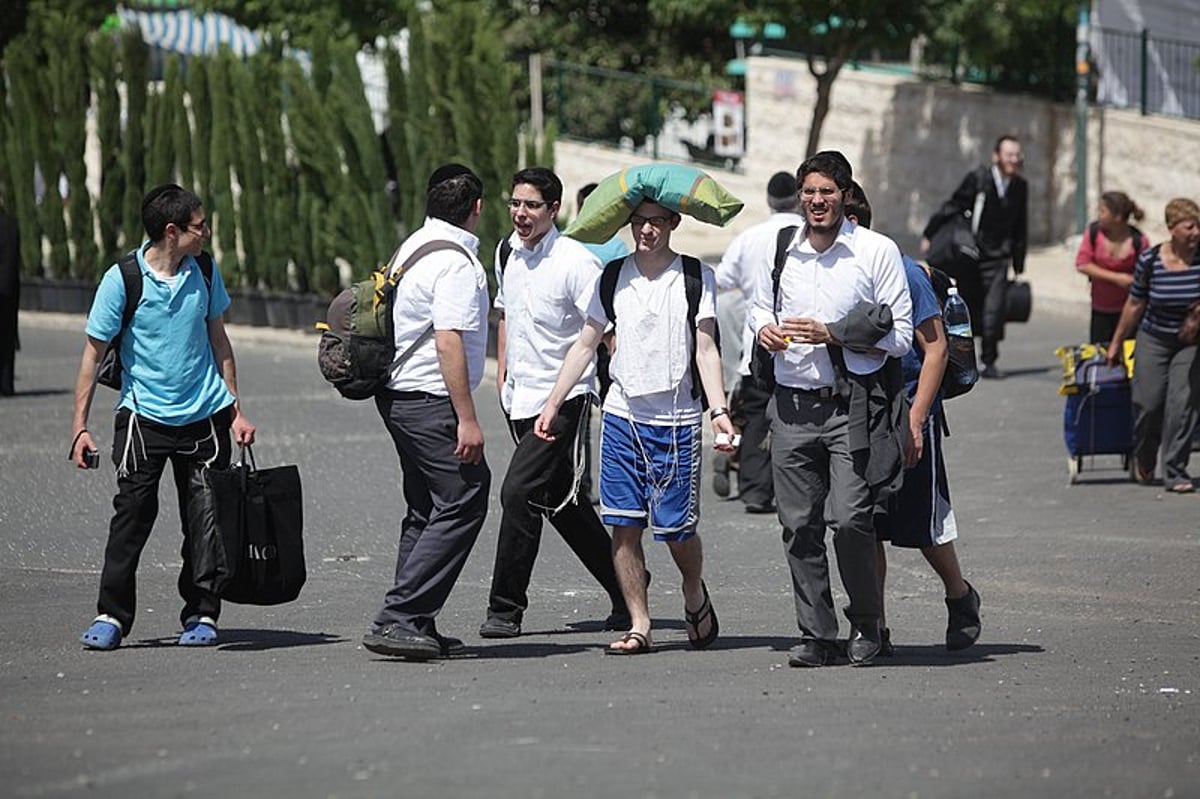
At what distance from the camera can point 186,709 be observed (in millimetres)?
7250

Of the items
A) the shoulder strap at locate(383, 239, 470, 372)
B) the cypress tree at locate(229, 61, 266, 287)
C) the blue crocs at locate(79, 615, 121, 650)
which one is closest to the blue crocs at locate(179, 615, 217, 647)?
the blue crocs at locate(79, 615, 121, 650)

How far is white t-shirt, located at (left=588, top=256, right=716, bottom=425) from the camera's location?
8312 millimetres

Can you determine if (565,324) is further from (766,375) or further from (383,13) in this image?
(383,13)

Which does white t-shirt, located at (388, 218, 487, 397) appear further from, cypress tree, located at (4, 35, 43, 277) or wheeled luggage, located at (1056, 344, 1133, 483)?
cypress tree, located at (4, 35, 43, 277)

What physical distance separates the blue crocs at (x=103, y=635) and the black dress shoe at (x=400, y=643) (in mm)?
1049

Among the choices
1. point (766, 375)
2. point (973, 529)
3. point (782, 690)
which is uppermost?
point (766, 375)

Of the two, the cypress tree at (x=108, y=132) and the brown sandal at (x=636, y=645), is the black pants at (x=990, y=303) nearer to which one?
the brown sandal at (x=636, y=645)

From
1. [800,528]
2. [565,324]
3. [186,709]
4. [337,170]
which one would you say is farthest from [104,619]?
[337,170]

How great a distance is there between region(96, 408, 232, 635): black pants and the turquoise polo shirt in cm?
6

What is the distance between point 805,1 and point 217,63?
7392mm

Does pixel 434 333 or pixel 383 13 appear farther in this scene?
pixel 383 13

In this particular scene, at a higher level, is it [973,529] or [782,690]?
[782,690]

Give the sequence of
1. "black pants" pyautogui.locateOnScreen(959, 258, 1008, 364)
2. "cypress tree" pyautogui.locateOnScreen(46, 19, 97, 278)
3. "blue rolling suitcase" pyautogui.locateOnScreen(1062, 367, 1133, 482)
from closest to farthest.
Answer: "blue rolling suitcase" pyautogui.locateOnScreen(1062, 367, 1133, 482) → "black pants" pyautogui.locateOnScreen(959, 258, 1008, 364) → "cypress tree" pyautogui.locateOnScreen(46, 19, 97, 278)

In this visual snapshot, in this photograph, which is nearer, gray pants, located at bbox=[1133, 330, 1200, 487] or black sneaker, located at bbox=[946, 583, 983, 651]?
black sneaker, located at bbox=[946, 583, 983, 651]
